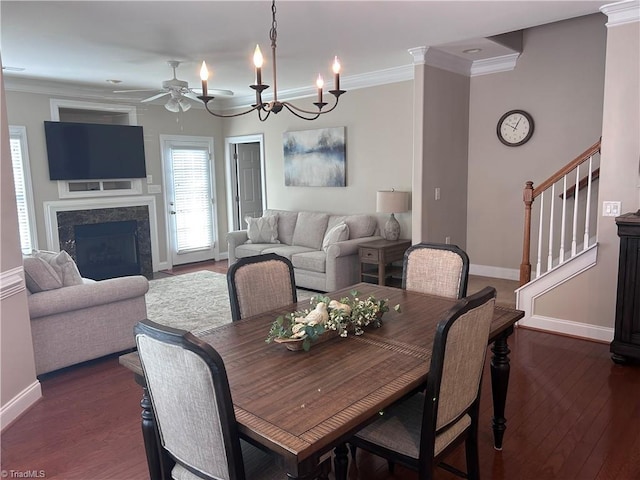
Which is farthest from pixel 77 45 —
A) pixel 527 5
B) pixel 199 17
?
pixel 527 5

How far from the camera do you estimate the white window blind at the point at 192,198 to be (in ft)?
25.1

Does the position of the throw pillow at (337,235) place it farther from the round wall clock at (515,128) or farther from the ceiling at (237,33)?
the round wall clock at (515,128)

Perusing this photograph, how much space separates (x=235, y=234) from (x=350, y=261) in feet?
6.94

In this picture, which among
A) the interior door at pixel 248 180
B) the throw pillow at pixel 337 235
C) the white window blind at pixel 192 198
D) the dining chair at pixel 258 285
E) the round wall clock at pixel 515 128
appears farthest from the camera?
the interior door at pixel 248 180

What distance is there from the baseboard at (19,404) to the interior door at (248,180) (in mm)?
5412

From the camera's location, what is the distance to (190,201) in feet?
25.8

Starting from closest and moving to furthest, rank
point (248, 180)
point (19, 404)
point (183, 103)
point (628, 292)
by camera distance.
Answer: point (19, 404), point (628, 292), point (183, 103), point (248, 180)

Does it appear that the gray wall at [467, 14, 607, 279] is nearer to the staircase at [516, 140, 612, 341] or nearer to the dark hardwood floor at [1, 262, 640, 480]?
the staircase at [516, 140, 612, 341]

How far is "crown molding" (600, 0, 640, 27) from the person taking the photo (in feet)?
11.3

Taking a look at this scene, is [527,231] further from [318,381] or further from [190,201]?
[190,201]

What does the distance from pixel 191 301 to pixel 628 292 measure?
4351mm

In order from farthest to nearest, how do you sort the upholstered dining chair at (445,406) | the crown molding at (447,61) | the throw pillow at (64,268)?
the crown molding at (447,61), the throw pillow at (64,268), the upholstered dining chair at (445,406)

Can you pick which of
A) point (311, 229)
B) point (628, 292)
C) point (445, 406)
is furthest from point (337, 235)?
point (445, 406)

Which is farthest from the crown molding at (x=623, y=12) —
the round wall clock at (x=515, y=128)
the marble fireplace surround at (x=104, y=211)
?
the marble fireplace surround at (x=104, y=211)
